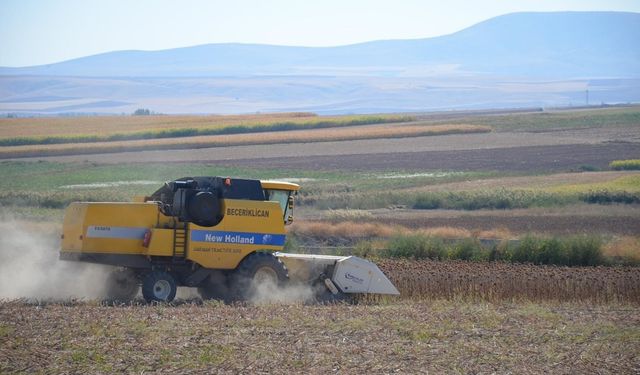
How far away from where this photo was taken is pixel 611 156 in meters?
61.6

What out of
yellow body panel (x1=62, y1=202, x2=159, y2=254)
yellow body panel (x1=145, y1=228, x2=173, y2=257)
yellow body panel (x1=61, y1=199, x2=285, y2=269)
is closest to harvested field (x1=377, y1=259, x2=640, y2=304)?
yellow body panel (x1=61, y1=199, x2=285, y2=269)

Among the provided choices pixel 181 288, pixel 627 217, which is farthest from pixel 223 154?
pixel 181 288

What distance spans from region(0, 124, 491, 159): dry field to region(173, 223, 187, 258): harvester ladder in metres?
47.4

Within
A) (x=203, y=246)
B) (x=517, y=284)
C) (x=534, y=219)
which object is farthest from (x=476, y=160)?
(x=203, y=246)

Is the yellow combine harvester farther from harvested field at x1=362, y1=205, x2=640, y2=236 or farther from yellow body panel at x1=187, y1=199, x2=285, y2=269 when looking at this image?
harvested field at x1=362, y1=205, x2=640, y2=236

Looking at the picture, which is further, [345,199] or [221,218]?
[345,199]

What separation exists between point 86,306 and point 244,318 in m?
3.08

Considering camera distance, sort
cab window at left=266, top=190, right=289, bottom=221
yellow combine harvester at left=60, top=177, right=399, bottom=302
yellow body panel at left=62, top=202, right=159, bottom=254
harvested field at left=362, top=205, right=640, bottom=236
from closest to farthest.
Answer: yellow body panel at left=62, top=202, right=159, bottom=254, yellow combine harvester at left=60, top=177, right=399, bottom=302, cab window at left=266, top=190, right=289, bottom=221, harvested field at left=362, top=205, right=640, bottom=236

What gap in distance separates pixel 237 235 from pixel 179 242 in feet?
3.68

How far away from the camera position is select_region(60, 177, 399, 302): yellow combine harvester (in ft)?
57.7

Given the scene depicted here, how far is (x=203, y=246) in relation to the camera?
1808 centimetres

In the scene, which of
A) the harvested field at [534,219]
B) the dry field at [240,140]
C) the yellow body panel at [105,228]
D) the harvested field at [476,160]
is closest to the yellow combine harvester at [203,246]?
the yellow body panel at [105,228]

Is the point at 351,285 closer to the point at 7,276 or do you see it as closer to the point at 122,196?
the point at 7,276

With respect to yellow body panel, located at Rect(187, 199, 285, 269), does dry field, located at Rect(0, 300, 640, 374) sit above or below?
below
